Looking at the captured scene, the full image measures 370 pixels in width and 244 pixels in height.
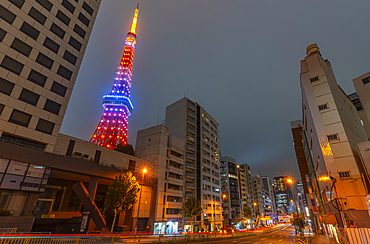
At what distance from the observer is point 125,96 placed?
306ft

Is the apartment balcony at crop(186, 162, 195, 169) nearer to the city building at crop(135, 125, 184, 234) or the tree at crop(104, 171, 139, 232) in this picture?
the city building at crop(135, 125, 184, 234)

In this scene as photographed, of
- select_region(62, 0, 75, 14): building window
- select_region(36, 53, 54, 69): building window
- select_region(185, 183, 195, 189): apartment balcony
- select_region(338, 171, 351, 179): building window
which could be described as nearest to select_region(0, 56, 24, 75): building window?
select_region(36, 53, 54, 69): building window

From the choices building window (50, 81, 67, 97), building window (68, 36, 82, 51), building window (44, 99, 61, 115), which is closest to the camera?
building window (44, 99, 61, 115)

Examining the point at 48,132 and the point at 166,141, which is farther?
the point at 166,141

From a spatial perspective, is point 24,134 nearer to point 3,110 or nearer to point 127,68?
point 3,110

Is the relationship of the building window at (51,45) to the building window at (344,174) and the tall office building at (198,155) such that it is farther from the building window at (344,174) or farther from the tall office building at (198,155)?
the building window at (344,174)

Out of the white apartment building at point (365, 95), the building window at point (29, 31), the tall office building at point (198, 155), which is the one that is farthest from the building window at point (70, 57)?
the white apartment building at point (365, 95)

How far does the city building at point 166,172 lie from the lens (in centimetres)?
4469

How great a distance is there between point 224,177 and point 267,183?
383 ft

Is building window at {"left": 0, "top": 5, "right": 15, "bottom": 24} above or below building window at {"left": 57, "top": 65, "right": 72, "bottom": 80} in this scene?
above

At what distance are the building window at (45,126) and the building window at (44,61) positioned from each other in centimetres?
1018

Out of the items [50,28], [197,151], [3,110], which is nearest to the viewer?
[3,110]

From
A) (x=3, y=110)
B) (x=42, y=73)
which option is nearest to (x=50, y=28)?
(x=42, y=73)

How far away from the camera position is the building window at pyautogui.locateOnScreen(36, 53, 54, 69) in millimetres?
31184
